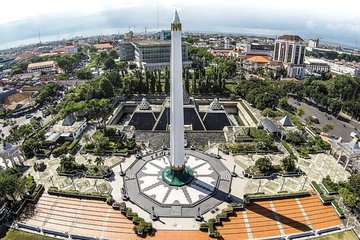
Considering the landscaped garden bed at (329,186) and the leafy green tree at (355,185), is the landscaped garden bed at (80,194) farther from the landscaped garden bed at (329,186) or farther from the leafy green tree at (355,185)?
the leafy green tree at (355,185)

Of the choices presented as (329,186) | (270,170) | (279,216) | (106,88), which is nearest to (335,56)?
(106,88)

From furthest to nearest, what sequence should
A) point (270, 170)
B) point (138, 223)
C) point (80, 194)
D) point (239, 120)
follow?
point (239, 120), point (270, 170), point (80, 194), point (138, 223)

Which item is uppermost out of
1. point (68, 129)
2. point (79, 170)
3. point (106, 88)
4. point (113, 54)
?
point (113, 54)

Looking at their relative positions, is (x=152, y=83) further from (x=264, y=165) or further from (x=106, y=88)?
(x=264, y=165)

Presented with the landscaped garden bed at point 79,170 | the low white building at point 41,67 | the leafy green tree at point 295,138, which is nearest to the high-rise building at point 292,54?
the leafy green tree at point 295,138

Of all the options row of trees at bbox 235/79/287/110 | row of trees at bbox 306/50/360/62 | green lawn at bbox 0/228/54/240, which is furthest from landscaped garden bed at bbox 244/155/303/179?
row of trees at bbox 306/50/360/62

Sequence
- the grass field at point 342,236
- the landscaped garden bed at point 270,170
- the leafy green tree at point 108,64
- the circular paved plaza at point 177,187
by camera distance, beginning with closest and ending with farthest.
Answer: the grass field at point 342,236 < the circular paved plaza at point 177,187 < the landscaped garden bed at point 270,170 < the leafy green tree at point 108,64

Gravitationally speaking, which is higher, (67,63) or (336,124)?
(67,63)
